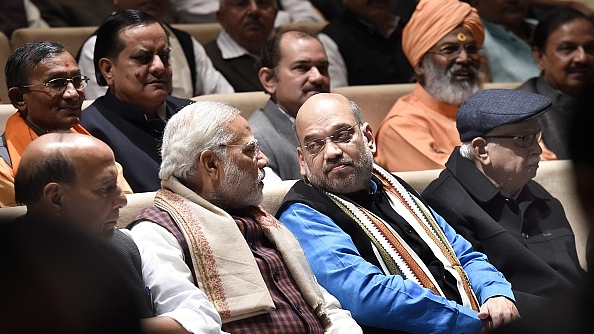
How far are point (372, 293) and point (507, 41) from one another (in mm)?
2642

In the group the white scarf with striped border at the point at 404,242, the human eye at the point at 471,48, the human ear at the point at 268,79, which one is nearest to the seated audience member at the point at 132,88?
the human ear at the point at 268,79

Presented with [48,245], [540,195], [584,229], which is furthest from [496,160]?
[48,245]

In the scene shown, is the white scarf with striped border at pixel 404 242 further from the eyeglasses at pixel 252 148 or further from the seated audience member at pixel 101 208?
the seated audience member at pixel 101 208

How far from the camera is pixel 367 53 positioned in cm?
479

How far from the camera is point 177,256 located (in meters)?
2.60

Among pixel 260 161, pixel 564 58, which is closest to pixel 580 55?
pixel 564 58

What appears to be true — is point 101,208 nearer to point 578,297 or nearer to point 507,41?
point 578,297

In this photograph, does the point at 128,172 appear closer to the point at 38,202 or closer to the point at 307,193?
the point at 307,193

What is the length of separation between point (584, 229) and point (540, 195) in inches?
9.2

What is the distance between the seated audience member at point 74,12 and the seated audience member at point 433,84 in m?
1.39

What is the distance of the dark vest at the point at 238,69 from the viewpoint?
4.56 metres

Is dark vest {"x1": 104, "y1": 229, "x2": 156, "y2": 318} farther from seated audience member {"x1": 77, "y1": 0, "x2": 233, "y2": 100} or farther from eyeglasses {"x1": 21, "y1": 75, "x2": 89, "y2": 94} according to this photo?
seated audience member {"x1": 77, "y1": 0, "x2": 233, "y2": 100}

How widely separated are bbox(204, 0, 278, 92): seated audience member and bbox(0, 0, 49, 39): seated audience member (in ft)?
2.51

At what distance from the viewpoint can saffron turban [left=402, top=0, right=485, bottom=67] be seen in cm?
431
